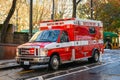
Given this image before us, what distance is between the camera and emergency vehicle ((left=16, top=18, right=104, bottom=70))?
1666cm

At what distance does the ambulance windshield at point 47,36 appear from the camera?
57.9 feet

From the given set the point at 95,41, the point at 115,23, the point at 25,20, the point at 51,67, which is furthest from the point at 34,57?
the point at 115,23

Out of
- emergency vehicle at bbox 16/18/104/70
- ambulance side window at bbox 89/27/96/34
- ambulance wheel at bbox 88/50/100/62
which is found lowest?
ambulance wheel at bbox 88/50/100/62

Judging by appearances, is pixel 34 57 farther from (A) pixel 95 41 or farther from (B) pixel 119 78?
(A) pixel 95 41

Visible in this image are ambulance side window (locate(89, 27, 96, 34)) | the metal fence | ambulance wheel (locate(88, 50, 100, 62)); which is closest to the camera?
ambulance side window (locate(89, 27, 96, 34))

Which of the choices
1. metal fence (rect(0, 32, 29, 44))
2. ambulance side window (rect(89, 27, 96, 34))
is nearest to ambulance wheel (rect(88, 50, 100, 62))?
ambulance side window (rect(89, 27, 96, 34))

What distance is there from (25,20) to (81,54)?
4408cm

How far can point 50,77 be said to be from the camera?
46.8 feet

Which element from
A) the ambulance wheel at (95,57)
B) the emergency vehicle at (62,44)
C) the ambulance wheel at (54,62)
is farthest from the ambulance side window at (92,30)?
the ambulance wheel at (54,62)

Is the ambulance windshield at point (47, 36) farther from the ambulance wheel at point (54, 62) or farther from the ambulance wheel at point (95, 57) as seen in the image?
the ambulance wheel at point (95, 57)

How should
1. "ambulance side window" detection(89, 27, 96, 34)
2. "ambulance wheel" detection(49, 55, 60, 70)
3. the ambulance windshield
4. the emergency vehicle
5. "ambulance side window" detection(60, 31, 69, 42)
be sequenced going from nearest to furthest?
the emergency vehicle
"ambulance wheel" detection(49, 55, 60, 70)
the ambulance windshield
"ambulance side window" detection(60, 31, 69, 42)
"ambulance side window" detection(89, 27, 96, 34)

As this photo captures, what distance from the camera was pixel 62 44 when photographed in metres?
18.0

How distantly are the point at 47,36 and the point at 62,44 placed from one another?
89 cm

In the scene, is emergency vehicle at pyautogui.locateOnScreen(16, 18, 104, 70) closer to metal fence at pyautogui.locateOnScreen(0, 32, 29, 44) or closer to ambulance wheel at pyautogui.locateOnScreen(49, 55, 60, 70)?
ambulance wheel at pyautogui.locateOnScreen(49, 55, 60, 70)
